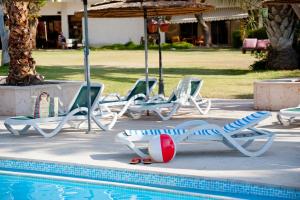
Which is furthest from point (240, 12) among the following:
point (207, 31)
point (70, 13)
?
point (70, 13)

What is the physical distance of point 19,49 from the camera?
52.2ft

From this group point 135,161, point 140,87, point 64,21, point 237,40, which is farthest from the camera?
point 64,21

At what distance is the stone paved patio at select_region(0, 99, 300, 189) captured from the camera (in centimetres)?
823

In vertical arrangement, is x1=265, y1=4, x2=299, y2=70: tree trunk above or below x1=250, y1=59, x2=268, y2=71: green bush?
above

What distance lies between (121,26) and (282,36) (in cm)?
3214

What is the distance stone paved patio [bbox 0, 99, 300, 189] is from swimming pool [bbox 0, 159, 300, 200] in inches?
3.8

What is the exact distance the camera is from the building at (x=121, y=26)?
5591 cm

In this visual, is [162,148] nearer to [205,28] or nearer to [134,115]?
[134,115]

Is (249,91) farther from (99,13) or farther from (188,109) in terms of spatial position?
(99,13)

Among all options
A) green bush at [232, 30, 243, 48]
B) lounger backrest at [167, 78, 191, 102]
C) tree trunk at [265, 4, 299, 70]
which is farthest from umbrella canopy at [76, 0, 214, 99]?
green bush at [232, 30, 243, 48]

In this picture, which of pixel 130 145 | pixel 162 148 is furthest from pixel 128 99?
pixel 162 148

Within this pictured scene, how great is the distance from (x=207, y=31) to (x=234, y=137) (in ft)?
141

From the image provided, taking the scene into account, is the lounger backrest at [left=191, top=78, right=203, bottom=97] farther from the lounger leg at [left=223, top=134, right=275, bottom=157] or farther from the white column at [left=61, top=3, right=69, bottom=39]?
the white column at [left=61, top=3, right=69, bottom=39]

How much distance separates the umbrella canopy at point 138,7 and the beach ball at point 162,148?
4.77 meters
